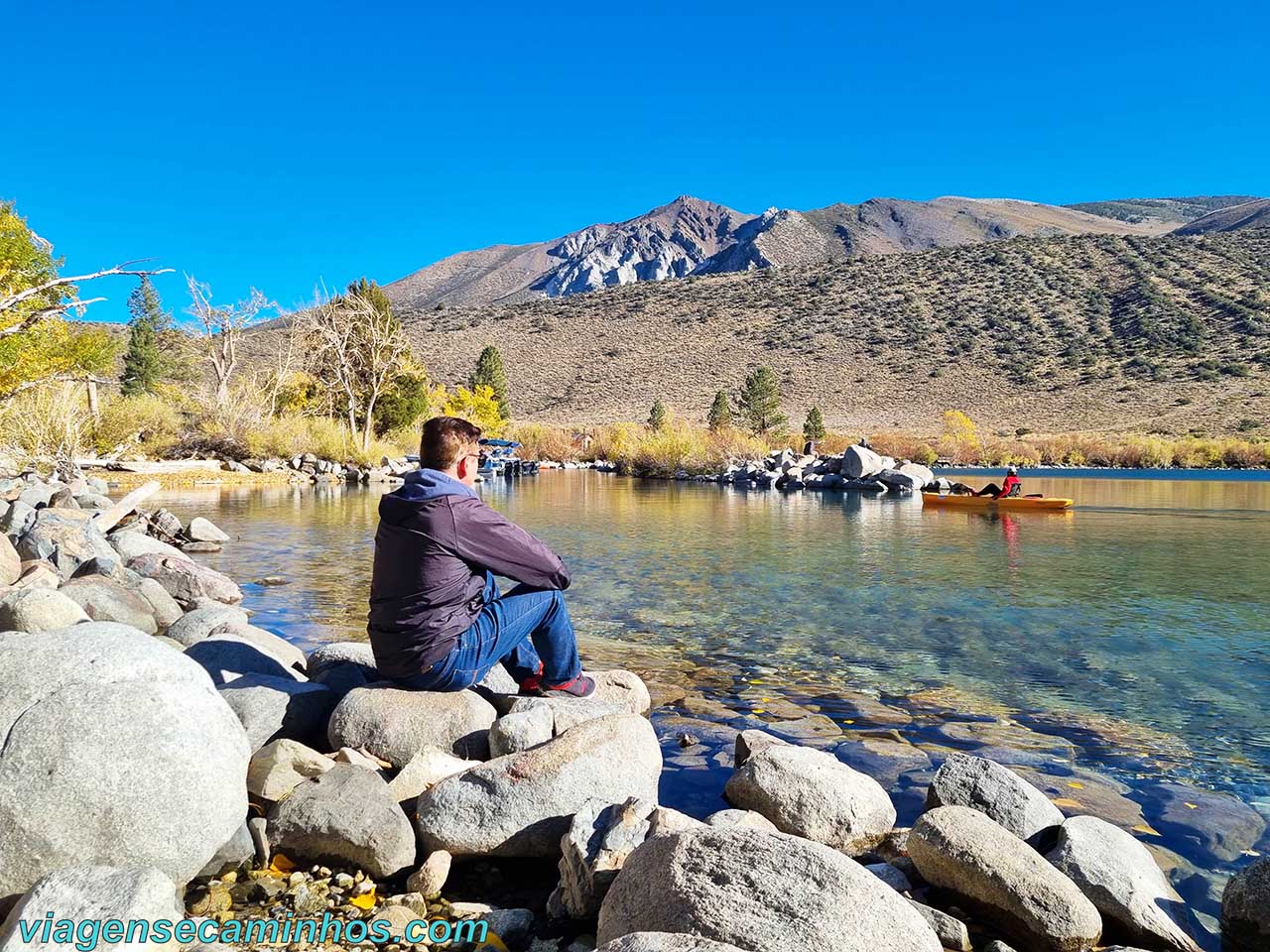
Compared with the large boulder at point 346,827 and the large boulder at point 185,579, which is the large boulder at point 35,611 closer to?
the large boulder at point 346,827

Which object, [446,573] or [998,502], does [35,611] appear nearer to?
[446,573]

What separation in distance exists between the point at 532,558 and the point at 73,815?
220 cm

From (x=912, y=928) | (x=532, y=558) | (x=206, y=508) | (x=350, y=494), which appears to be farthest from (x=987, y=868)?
(x=350, y=494)

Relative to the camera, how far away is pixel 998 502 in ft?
71.9

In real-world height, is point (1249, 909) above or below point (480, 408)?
below

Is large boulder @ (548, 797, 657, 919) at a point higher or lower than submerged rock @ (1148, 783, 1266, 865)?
higher

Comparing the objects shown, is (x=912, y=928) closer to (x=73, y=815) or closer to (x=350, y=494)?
(x=73, y=815)

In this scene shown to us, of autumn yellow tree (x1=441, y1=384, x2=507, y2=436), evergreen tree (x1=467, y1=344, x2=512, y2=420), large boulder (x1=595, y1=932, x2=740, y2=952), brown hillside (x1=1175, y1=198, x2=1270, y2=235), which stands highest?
brown hillside (x1=1175, y1=198, x2=1270, y2=235)

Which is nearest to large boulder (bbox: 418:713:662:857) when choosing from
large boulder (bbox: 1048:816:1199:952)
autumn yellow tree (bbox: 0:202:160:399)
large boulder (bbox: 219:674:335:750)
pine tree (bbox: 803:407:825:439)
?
large boulder (bbox: 219:674:335:750)

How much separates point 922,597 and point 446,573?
24.3 ft

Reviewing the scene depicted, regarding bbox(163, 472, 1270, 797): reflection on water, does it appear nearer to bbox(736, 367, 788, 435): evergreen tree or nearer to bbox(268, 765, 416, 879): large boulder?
bbox(268, 765, 416, 879): large boulder

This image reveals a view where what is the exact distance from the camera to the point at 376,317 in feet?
121

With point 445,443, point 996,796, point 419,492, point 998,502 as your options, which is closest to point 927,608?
point 996,796

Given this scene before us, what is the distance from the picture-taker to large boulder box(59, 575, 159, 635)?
643cm
